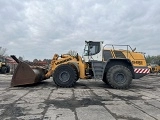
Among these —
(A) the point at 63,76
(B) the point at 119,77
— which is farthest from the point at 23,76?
(B) the point at 119,77

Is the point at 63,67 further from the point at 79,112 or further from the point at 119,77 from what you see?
the point at 79,112

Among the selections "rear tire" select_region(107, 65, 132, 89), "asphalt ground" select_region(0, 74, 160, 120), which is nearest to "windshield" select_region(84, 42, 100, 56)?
"rear tire" select_region(107, 65, 132, 89)

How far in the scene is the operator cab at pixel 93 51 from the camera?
43.0ft

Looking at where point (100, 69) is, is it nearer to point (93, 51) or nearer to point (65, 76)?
point (93, 51)

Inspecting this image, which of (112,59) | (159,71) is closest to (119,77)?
(112,59)

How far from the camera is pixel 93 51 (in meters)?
13.4

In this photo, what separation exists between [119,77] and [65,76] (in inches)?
111

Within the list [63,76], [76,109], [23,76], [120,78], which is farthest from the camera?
[63,76]

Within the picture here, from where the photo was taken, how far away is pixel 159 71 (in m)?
30.4

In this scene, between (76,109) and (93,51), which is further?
(93,51)

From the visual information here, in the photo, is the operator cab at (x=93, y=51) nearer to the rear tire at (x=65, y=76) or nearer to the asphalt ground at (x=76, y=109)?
the rear tire at (x=65, y=76)

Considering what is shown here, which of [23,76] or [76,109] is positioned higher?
[23,76]

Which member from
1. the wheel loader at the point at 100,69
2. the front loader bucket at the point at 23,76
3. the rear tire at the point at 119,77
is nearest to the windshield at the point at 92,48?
the wheel loader at the point at 100,69

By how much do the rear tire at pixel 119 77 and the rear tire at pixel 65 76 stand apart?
1.88m
